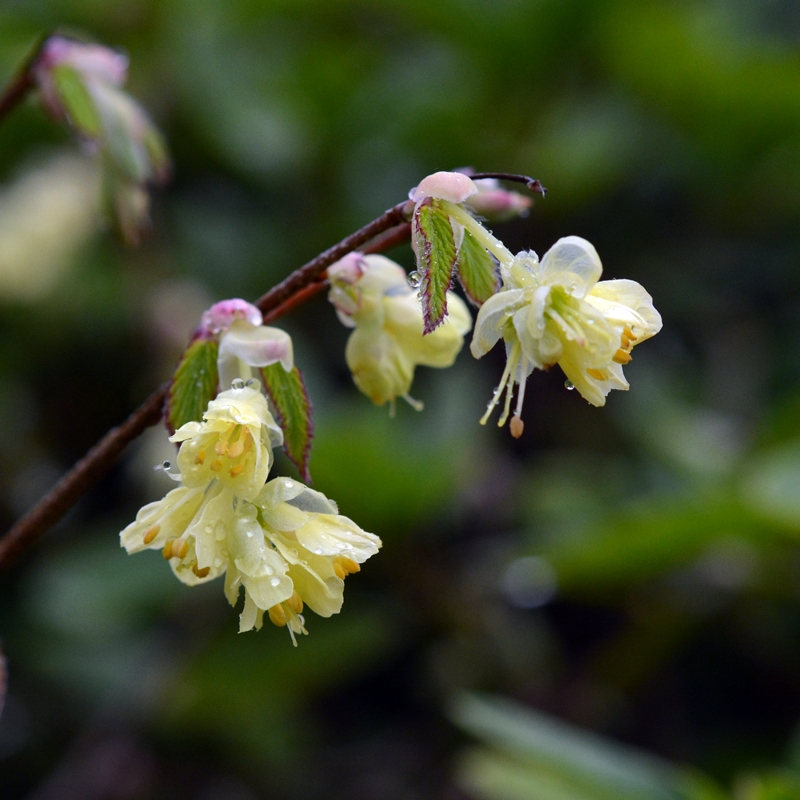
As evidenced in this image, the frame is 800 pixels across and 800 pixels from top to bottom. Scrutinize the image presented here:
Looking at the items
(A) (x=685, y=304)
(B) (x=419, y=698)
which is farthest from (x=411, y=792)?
(A) (x=685, y=304)

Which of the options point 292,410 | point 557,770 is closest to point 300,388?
point 292,410

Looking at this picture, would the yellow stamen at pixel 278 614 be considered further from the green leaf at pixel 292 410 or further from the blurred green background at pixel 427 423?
the blurred green background at pixel 427 423

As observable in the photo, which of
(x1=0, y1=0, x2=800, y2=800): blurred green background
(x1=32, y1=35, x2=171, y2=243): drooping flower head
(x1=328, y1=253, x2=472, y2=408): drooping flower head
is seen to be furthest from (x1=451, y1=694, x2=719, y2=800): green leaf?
(x1=32, y1=35, x2=171, y2=243): drooping flower head

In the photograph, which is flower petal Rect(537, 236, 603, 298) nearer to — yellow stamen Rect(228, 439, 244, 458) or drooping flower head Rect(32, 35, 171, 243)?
yellow stamen Rect(228, 439, 244, 458)

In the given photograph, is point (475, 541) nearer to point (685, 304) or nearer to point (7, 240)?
point (685, 304)

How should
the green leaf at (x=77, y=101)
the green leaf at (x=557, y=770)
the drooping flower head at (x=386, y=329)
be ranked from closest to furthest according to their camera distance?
the drooping flower head at (x=386, y=329), the green leaf at (x=77, y=101), the green leaf at (x=557, y=770)

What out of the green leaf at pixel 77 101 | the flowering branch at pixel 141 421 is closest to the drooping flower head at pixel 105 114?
the green leaf at pixel 77 101

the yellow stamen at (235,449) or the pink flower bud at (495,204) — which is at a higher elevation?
the pink flower bud at (495,204)
